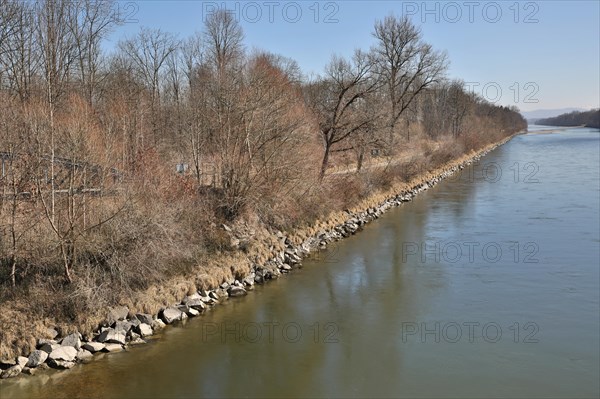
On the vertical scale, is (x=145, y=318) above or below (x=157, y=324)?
above

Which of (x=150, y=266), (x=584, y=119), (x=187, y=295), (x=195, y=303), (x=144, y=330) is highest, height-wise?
(x=584, y=119)

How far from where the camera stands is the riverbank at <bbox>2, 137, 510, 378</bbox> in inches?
379

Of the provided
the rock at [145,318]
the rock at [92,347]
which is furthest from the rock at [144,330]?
the rock at [92,347]

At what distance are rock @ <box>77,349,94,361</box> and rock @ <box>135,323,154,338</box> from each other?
1.16 m

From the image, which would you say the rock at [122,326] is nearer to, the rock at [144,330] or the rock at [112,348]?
the rock at [144,330]

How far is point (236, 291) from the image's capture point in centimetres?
1352

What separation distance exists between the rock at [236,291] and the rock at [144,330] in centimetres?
289

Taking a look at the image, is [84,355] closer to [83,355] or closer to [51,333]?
[83,355]

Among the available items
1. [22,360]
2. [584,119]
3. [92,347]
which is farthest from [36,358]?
[584,119]

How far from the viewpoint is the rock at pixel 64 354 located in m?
9.42

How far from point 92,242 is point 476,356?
8.85 metres

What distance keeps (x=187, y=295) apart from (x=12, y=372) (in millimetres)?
4314

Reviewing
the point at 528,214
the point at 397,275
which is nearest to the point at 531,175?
the point at 528,214

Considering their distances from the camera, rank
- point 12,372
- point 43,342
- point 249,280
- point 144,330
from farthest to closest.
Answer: point 249,280
point 144,330
point 43,342
point 12,372
